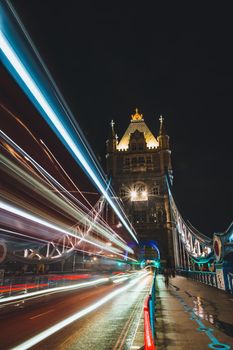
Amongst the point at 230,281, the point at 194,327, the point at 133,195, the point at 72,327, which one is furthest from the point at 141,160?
the point at 72,327

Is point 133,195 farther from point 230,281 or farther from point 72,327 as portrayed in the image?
point 72,327

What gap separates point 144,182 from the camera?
70625mm

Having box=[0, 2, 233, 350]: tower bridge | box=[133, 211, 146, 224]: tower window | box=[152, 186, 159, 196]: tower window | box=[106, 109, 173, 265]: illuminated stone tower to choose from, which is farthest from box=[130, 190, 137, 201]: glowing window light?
box=[0, 2, 233, 350]: tower bridge

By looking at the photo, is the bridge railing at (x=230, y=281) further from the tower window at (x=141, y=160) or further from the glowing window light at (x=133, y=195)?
the tower window at (x=141, y=160)

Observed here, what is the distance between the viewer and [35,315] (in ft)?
32.3

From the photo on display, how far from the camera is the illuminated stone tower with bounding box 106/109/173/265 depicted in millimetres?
64938

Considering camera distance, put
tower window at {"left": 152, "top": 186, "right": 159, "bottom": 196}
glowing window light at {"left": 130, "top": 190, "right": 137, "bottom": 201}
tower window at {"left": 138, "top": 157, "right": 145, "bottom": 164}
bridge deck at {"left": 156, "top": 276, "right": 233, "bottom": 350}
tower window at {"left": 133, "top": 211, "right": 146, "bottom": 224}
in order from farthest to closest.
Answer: tower window at {"left": 138, "top": 157, "right": 145, "bottom": 164} → tower window at {"left": 152, "top": 186, "right": 159, "bottom": 196} → glowing window light at {"left": 130, "top": 190, "right": 137, "bottom": 201} → tower window at {"left": 133, "top": 211, "right": 146, "bottom": 224} → bridge deck at {"left": 156, "top": 276, "right": 233, "bottom": 350}

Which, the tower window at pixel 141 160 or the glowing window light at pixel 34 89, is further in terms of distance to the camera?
the tower window at pixel 141 160

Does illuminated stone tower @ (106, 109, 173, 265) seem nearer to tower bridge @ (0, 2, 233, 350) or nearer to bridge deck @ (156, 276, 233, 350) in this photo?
tower bridge @ (0, 2, 233, 350)

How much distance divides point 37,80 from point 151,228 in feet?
184

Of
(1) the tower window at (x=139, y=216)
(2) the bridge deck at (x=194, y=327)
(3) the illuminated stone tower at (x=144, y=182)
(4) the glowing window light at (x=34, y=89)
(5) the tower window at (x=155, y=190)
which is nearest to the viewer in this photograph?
(2) the bridge deck at (x=194, y=327)

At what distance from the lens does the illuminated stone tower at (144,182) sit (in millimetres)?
64938

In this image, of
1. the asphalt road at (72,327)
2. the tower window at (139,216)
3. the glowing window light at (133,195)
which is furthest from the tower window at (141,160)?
the asphalt road at (72,327)

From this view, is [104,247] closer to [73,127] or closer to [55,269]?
[55,269]
